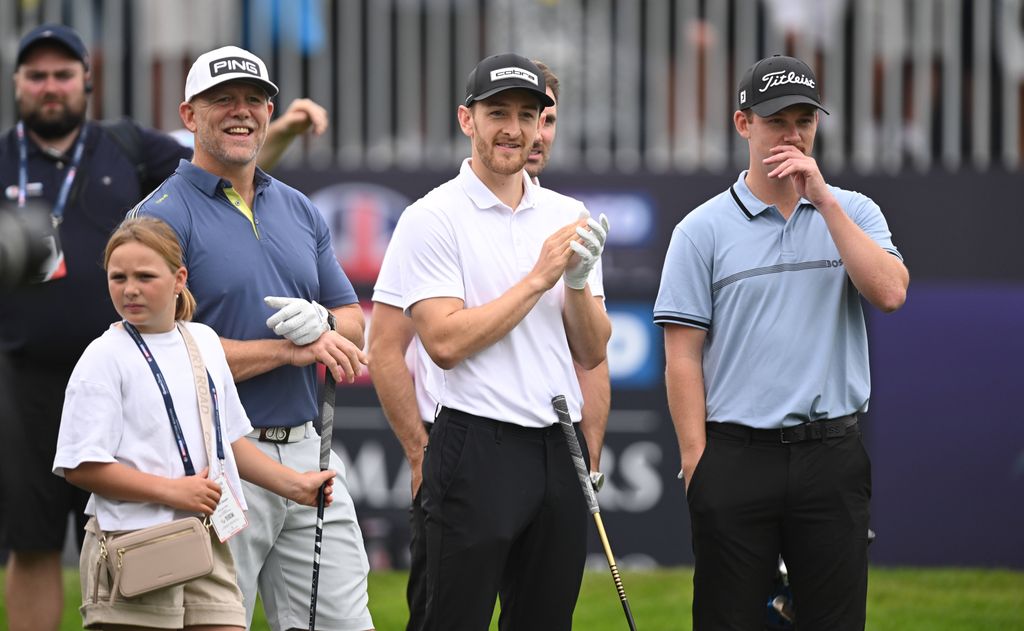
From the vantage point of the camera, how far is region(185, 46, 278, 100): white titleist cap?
4.66 meters

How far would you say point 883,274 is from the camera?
14.7ft

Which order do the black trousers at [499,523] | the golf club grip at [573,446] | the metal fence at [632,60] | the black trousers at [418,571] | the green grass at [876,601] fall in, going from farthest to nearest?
the metal fence at [632,60], the green grass at [876,601], the black trousers at [418,571], the golf club grip at [573,446], the black trousers at [499,523]

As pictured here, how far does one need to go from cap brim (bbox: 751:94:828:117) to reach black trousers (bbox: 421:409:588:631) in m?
1.10

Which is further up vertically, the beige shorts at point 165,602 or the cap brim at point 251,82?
the cap brim at point 251,82

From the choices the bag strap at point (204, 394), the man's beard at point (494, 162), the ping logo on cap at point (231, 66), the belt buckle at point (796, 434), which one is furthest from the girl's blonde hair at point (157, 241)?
the belt buckle at point (796, 434)

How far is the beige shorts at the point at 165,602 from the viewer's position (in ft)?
13.3

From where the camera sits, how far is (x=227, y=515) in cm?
420

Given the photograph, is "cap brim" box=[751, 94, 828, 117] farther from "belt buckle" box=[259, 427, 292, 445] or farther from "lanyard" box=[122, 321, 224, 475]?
"lanyard" box=[122, 321, 224, 475]

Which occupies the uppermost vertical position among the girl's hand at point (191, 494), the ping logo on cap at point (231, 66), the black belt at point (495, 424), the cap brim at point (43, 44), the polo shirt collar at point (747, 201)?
the cap brim at point (43, 44)

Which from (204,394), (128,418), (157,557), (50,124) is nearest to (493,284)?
(204,394)

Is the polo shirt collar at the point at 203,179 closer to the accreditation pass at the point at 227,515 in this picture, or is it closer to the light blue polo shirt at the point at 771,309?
the accreditation pass at the point at 227,515

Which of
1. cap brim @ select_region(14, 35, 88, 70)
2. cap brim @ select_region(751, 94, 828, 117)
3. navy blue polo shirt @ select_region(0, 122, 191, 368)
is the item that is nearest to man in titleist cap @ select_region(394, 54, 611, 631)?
cap brim @ select_region(751, 94, 828, 117)

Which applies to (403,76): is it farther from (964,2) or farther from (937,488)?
(937,488)

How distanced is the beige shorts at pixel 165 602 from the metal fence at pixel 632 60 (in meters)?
4.77
